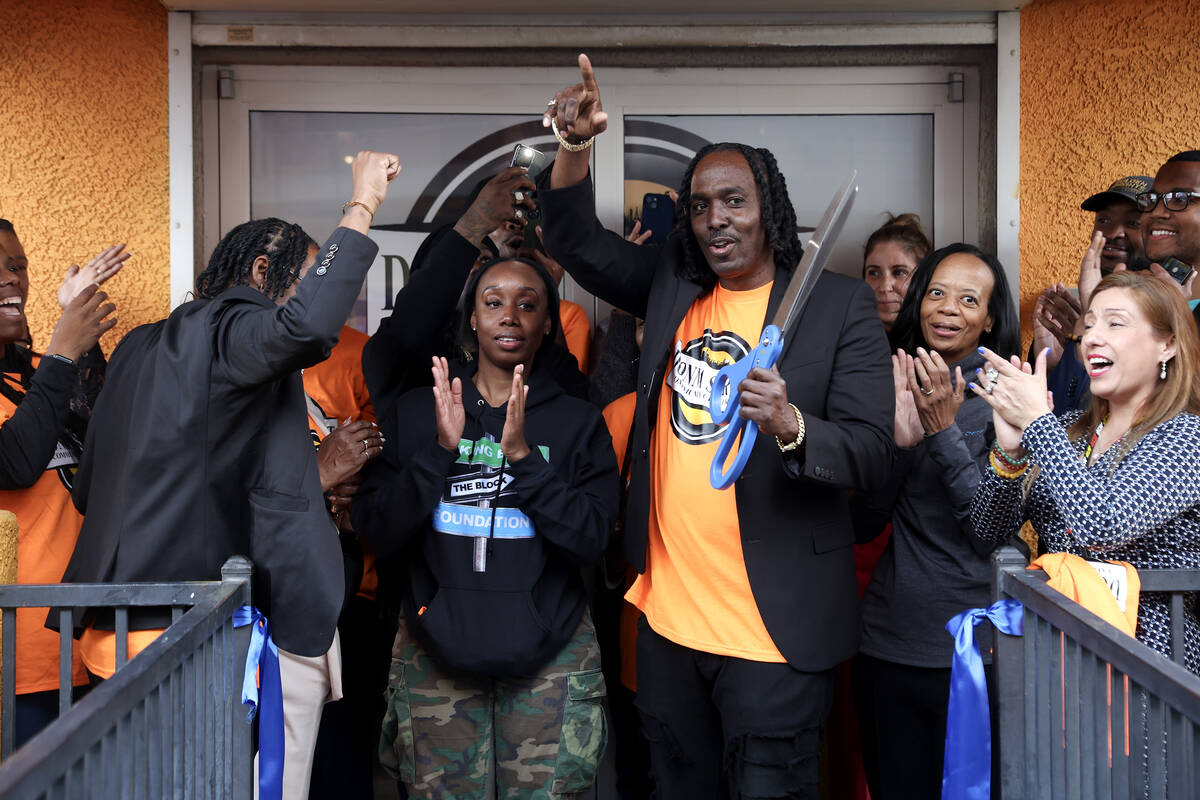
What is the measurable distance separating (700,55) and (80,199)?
86.3 inches

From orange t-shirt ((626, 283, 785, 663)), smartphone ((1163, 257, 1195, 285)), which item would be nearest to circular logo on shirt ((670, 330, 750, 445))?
orange t-shirt ((626, 283, 785, 663))

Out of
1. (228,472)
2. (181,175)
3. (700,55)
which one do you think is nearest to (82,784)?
(228,472)

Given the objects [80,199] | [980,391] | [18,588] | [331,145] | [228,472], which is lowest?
[18,588]

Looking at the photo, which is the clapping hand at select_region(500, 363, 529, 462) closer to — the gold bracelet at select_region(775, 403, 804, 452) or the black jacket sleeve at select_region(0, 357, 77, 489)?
the gold bracelet at select_region(775, 403, 804, 452)

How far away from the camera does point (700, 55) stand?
389cm

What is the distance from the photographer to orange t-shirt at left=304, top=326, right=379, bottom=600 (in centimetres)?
330

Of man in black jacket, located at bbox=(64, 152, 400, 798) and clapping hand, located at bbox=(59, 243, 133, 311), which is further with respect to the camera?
clapping hand, located at bbox=(59, 243, 133, 311)

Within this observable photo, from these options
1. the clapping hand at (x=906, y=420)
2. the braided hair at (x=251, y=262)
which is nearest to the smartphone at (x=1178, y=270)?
the clapping hand at (x=906, y=420)

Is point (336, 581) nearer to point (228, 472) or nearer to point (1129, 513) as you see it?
point (228, 472)

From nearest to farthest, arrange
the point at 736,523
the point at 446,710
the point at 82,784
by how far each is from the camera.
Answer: the point at 82,784 → the point at 736,523 → the point at 446,710

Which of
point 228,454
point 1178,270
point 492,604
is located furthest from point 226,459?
point 1178,270

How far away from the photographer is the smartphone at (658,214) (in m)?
3.90

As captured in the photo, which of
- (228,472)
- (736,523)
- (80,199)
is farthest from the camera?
(80,199)

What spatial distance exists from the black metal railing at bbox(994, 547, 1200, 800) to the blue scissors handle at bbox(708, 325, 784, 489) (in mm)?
560
